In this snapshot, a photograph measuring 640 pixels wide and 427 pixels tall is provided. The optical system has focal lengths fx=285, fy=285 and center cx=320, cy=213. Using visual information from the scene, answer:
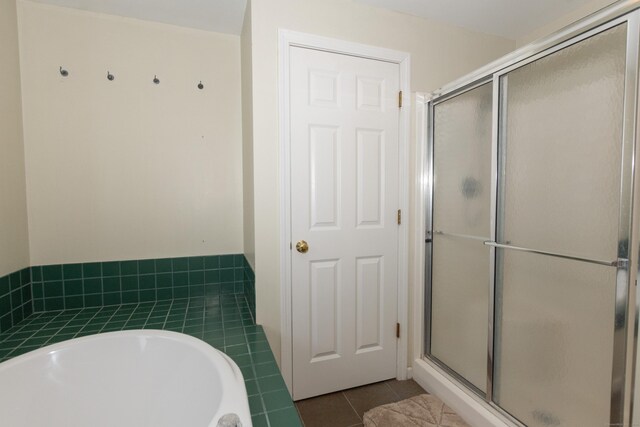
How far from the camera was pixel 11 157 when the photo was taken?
1.47 metres

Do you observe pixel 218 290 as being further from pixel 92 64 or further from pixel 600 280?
pixel 600 280

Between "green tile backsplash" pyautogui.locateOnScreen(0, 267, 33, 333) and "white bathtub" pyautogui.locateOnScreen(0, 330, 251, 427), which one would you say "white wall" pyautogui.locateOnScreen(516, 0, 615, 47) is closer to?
"white bathtub" pyautogui.locateOnScreen(0, 330, 251, 427)

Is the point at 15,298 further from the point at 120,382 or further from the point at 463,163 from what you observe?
the point at 463,163

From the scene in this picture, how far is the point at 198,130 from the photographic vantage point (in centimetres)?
189

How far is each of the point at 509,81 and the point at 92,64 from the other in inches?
90.5

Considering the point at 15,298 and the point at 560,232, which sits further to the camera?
the point at 15,298

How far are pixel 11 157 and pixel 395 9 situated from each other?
229 centimetres

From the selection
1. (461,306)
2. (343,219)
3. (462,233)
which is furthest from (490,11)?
(461,306)

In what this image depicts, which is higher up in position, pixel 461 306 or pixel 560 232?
pixel 560 232

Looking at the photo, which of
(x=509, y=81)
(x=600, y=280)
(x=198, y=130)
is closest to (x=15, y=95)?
(x=198, y=130)

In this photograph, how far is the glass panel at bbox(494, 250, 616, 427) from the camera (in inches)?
43.9

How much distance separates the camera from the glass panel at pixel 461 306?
62.5 inches

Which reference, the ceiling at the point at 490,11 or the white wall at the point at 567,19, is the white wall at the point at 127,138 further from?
the white wall at the point at 567,19

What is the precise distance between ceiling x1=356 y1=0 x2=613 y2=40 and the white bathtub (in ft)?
6.68
